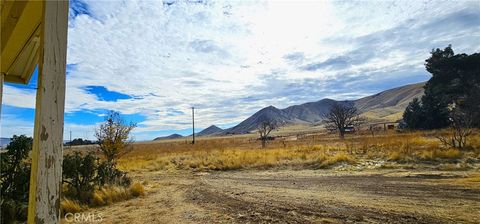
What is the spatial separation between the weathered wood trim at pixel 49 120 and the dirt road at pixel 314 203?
5385 millimetres

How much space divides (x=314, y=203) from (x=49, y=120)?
23.5 ft

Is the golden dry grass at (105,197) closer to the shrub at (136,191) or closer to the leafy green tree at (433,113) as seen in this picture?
the shrub at (136,191)

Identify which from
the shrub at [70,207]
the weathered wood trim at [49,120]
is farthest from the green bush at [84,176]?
the weathered wood trim at [49,120]

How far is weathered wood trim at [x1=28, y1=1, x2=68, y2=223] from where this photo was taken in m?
1.66

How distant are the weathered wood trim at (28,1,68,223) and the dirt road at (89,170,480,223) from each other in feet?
17.7

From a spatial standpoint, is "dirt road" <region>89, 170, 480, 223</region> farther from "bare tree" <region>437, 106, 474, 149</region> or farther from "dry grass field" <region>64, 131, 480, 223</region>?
"bare tree" <region>437, 106, 474, 149</region>

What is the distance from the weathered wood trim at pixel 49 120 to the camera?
5.44ft

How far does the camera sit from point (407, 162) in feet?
51.4

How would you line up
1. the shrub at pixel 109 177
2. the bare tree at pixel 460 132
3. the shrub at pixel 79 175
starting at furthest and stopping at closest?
the bare tree at pixel 460 132, the shrub at pixel 109 177, the shrub at pixel 79 175

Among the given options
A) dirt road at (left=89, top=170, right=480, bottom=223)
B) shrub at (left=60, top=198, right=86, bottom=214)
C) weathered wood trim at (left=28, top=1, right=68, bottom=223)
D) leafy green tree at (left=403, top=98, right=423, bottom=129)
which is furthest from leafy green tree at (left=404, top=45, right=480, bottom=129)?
weathered wood trim at (left=28, top=1, right=68, bottom=223)

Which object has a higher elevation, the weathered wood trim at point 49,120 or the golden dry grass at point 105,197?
the weathered wood trim at point 49,120

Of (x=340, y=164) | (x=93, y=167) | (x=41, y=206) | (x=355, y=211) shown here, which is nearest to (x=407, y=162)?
(x=340, y=164)

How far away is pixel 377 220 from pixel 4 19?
6.42 m

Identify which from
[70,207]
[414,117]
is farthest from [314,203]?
[414,117]
